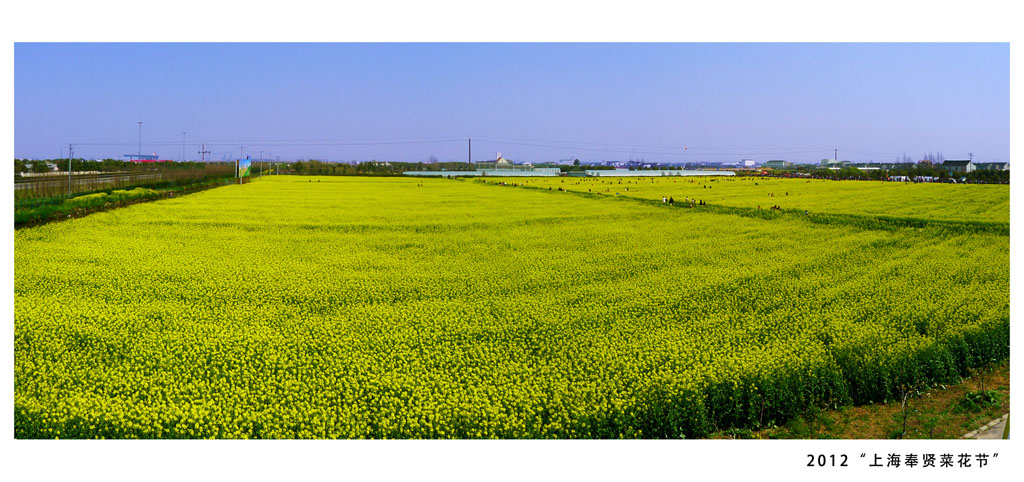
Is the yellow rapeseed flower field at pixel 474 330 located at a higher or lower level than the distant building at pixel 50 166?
lower

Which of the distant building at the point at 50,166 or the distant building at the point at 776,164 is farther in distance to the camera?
the distant building at the point at 776,164

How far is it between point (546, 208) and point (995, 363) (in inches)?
735

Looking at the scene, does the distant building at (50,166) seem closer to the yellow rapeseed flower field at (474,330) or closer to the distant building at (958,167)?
the yellow rapeseed flower field at (474,330)

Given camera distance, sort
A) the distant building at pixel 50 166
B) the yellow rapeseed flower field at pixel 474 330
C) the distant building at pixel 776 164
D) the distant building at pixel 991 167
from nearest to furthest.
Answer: the yellow rapeseed flower field at pixel 474 330, the distant building at pixel 991 167, the distant building at pixel 50 166, the distant building at pixel 776 164

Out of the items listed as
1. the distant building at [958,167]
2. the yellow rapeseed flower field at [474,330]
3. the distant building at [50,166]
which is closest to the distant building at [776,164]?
the distant building at [958,167]

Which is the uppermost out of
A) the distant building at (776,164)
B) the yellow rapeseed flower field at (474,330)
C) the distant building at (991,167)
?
the distant building at (776,164)

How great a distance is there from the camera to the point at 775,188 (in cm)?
3653

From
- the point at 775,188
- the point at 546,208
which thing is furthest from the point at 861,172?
the point at 546,208

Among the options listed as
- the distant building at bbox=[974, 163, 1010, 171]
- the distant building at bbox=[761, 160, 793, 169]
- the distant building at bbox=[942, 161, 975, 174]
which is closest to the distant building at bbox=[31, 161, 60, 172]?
the distant building at bbox=[974, 163, 1010, 171]

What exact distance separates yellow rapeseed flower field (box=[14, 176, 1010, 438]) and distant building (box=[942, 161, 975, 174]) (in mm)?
21907

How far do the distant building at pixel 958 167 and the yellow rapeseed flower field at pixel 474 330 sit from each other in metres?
21.9

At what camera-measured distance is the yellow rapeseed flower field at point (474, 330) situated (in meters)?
6.39

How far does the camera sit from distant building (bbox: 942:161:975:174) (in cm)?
3476

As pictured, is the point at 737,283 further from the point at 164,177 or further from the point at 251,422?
the point at 164,177
